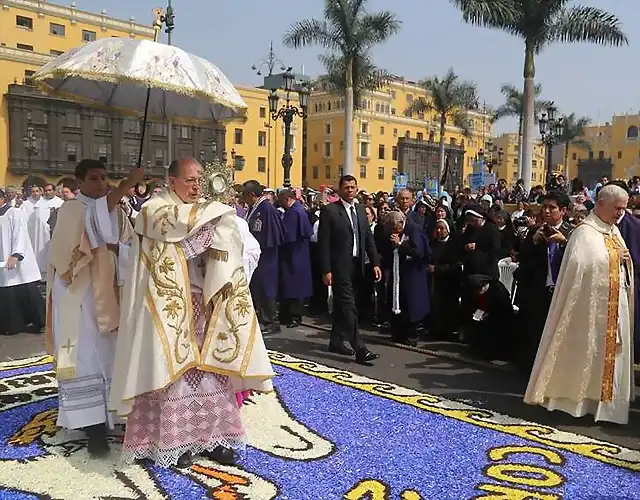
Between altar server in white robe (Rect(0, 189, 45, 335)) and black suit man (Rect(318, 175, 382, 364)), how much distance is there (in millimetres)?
4014

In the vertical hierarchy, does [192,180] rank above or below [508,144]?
below

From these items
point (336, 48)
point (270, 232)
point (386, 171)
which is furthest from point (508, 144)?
point (270, 232)

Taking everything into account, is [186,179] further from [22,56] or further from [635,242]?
[22,56]

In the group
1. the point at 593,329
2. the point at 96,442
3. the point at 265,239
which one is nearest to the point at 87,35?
the point at 265,239

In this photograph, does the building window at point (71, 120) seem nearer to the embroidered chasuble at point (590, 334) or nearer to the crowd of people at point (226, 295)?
the crowd of people at point (226, 295)

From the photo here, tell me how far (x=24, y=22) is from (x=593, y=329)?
55.4 m

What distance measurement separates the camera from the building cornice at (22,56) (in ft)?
150

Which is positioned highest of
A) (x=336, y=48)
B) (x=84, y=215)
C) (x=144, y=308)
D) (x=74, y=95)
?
(x=336, y=48)

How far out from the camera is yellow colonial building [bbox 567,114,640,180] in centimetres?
8538

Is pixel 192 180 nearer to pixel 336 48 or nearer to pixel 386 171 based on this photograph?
pixel 336 48

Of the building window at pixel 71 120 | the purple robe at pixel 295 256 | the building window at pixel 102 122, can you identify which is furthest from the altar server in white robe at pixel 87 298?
the building window at pixel 102 122

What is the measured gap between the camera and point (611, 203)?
17.0 feet

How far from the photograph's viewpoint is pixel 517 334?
7195mm

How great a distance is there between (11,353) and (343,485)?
194 inches
